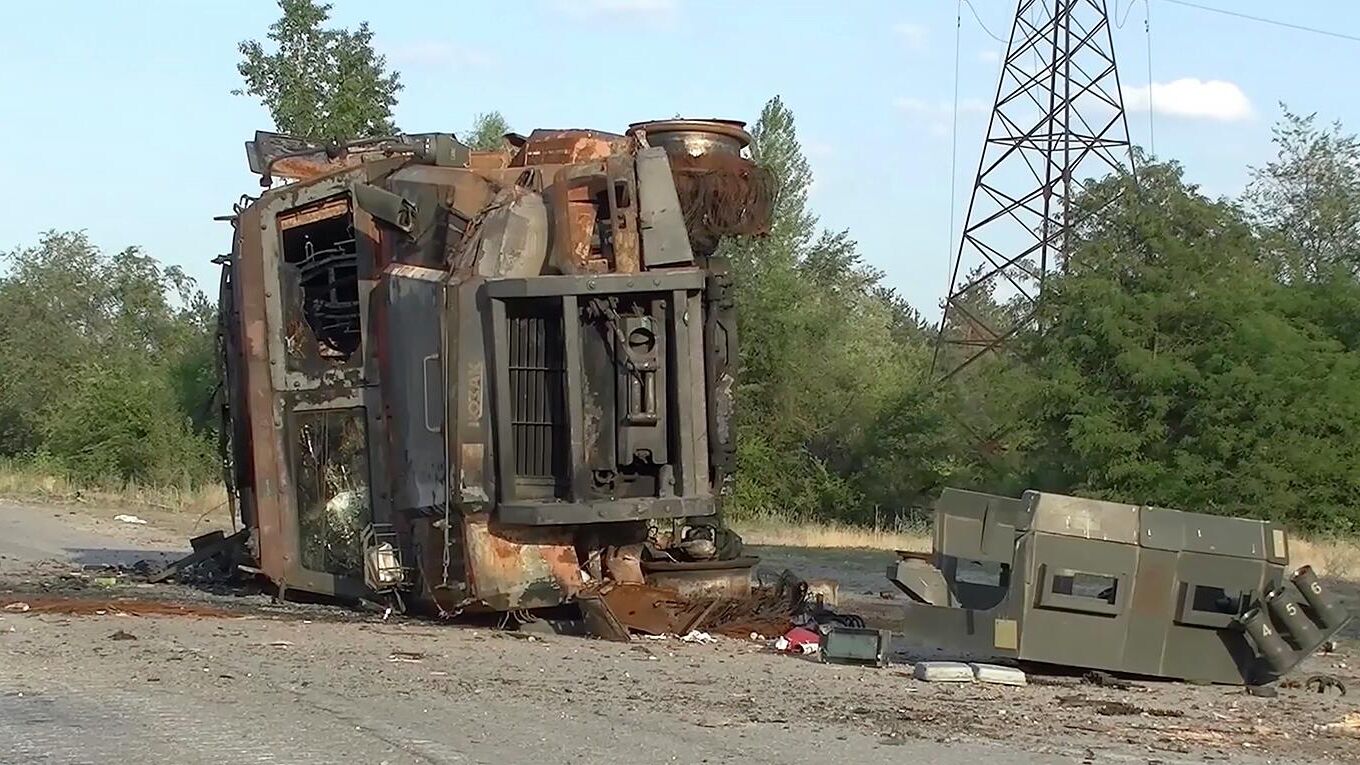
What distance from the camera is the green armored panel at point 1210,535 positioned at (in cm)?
938

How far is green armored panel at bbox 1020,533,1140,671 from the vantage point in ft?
30.5

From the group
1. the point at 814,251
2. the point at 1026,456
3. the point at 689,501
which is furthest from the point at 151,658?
the point at 814,251

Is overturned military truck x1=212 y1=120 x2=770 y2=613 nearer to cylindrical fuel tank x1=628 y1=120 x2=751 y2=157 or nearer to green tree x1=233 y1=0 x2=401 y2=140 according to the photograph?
cylindrical fuel tank x1=628 y1=120 x2=751 y2=157

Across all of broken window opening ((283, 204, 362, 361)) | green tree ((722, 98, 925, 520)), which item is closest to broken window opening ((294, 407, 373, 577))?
broken window opening ((283, 204, 362, 361))

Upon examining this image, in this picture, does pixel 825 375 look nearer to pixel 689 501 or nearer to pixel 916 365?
pixel 916 365

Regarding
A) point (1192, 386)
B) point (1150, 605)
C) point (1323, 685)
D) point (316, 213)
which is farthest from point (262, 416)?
point (1192, 386)

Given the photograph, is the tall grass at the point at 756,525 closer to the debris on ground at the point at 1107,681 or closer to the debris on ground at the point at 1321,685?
the debris on ground at the point at 1321,685

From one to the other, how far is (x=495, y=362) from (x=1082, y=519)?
3563 mm

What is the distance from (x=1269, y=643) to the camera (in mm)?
9148

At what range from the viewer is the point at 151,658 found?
8.60 metres

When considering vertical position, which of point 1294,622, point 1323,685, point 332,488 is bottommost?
point 1323,685

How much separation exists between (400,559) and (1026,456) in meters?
20.4

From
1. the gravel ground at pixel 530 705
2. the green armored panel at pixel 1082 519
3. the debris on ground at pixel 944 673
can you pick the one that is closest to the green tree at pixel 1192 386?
the gravel ground at pixel 530 705

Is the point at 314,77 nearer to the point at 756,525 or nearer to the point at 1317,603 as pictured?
the point at 756,525
